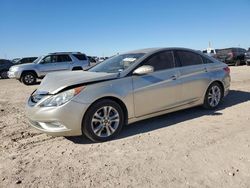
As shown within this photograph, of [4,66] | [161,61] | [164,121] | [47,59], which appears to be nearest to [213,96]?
[164,121]

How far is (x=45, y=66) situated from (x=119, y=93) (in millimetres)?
12036

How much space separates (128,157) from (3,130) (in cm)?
313

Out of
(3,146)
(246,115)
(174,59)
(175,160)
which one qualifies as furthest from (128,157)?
(246,115)

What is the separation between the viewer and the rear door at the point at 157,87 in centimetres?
535

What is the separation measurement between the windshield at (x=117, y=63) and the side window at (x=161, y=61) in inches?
10.0

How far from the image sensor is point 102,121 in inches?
194

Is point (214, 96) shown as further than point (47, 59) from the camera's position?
No

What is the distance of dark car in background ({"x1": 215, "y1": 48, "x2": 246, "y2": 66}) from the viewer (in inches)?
946

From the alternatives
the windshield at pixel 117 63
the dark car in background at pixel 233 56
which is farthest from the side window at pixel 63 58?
the dark car in background at pixel 233 56

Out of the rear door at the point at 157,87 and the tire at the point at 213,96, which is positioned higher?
the rear door at the point at 157,87

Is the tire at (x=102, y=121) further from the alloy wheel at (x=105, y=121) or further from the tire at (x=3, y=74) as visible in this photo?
the tire at (x=3, y=74)

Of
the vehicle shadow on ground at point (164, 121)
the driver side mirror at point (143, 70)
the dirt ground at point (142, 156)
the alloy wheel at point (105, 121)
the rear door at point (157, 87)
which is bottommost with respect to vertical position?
the dirt ground at point (142, 156)

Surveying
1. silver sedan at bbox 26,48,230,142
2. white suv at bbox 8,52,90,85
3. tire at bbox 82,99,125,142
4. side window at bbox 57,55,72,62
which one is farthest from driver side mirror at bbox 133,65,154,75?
side window at bbox 57,55,72,62

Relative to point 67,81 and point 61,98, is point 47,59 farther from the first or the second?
point 61,98
